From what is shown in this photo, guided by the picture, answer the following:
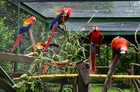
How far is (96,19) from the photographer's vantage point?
5.62 m

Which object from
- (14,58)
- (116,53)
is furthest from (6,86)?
(116,53)

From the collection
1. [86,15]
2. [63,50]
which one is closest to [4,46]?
[63,50]

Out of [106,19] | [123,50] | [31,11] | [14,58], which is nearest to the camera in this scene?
[123,50]

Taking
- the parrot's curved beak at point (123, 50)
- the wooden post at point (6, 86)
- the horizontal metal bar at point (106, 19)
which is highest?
the parrot's curved beak at point (123, 50)

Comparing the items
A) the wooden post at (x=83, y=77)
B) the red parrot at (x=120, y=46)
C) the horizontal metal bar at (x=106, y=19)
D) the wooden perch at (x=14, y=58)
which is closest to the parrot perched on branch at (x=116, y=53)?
the red parrot at (x=120, y=46)

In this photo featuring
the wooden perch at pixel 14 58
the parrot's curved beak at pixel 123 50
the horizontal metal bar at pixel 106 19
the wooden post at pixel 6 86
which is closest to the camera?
the parrot's curved beak at pixel 123 50

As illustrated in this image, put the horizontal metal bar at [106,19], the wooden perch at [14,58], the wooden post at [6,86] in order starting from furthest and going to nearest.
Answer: the horizontal metal bar at [106,19] → the wooden post at [6,86] → the wooden perch at [14,58]

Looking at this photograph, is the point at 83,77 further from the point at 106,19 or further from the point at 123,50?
the point at 106,19

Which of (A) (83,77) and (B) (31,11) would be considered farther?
(B) (31,11)

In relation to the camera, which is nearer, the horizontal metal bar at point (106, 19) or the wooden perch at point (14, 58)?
the wooden perch at point (14, 58)

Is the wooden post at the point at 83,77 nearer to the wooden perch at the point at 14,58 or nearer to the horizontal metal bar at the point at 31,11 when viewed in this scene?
the wooden perch at the point at 14,58

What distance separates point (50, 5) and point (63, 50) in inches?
116

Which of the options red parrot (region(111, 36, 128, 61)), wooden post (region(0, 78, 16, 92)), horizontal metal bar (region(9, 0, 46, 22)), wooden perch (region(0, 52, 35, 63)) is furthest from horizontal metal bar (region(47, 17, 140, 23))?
red parrot (region(111, 36, 128, 61))

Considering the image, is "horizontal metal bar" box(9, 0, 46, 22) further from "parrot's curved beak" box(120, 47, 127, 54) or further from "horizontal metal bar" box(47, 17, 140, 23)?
"parrot's curved beak" box(120, 47, 127, 54)
